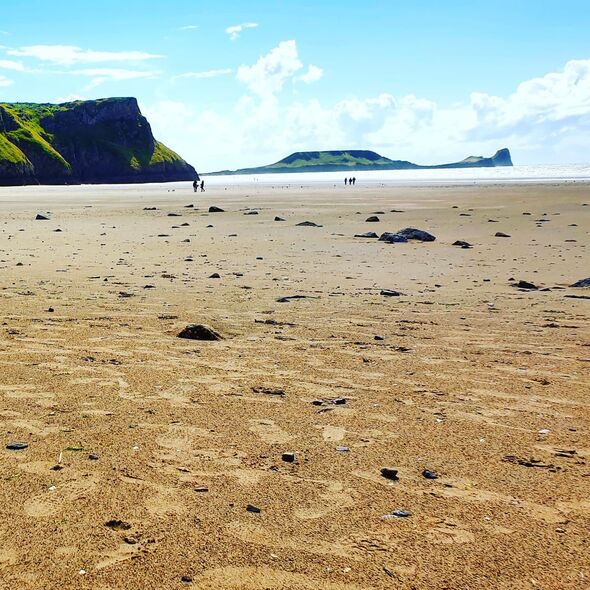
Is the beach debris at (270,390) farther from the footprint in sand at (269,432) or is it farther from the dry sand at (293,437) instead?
the footprint in sand at (269,432)

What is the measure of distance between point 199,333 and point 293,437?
12.2 feet

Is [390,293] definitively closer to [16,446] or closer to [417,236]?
[16,446]

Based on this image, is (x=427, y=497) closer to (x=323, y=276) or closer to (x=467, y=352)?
(x=467, y=352)

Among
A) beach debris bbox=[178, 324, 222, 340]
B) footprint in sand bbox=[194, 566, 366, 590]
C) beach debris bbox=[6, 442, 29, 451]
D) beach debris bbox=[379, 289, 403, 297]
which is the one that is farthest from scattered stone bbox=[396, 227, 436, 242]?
footprint in sand bbox=[194, 566, 366, 590]

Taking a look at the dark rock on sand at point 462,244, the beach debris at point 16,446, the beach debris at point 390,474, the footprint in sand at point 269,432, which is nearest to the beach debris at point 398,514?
the beach debris at point 390,474

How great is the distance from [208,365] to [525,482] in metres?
4.06

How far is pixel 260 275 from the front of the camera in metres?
15.5

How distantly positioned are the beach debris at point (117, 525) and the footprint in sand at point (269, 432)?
169 cm

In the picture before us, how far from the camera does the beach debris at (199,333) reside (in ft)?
30.4

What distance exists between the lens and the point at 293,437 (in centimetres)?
589

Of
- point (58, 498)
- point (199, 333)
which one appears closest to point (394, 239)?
point (199, 333)

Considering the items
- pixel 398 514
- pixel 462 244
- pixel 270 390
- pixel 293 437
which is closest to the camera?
pixel 398 514

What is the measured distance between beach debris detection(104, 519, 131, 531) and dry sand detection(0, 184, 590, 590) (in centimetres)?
2

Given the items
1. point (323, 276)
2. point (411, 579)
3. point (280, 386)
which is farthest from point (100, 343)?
point (323, 276)
